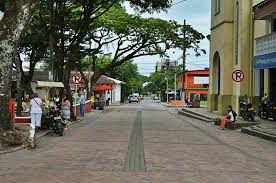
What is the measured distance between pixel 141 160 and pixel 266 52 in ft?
57.9

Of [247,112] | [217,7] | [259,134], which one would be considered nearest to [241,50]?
[247,112]

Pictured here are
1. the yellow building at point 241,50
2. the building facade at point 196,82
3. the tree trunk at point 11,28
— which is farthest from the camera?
the building facade at point 196,82

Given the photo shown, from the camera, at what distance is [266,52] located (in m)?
29.4

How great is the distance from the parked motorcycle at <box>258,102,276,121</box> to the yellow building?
150 cm

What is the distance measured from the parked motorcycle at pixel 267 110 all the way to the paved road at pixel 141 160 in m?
9.14

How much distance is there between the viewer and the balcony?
92.1ft

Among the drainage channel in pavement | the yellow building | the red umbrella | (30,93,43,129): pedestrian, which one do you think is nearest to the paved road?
Result: the drainage channel in pavement

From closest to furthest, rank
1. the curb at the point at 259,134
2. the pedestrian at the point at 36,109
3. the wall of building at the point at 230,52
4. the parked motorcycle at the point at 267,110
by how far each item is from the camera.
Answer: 1. the pedestrian at the point at 36,109
2. the curb at the point at 259,134
3. the parked motorcycle at the point at 267,110
4. the wall of building at the point at 230,52

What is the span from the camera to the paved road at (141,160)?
1095 centimetres

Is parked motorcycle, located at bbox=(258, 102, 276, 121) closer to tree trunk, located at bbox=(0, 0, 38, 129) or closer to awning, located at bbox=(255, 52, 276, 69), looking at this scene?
awning, located at bbox=(255, 52, 276, 69)

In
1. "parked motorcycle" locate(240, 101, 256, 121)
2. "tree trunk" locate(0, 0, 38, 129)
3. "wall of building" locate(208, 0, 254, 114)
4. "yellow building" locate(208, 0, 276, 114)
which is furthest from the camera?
"wall of building" locate(208, 0, 254, 114)

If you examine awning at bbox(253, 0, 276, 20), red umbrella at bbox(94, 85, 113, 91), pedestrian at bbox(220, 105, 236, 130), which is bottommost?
pedestrian at bbox(220, 105, 236, 130)

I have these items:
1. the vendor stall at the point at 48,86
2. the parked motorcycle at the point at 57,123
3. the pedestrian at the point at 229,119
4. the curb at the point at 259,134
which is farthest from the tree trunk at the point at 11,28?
the pedestrian at the point at 229,119

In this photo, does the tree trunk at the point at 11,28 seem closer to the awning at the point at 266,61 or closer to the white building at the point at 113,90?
A: the awning at the point at 266,61
